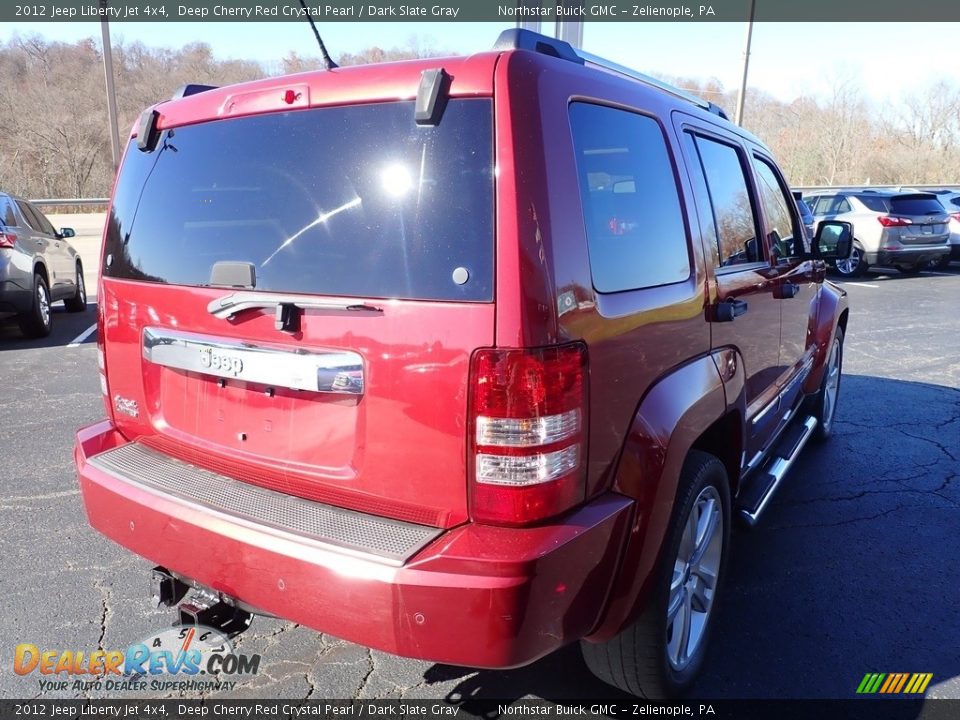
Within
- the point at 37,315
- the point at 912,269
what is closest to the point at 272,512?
the point at 37,315

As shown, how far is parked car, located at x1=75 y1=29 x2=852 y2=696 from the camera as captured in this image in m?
1.77

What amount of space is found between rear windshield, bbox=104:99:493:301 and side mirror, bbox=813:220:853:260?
3247 millimetres

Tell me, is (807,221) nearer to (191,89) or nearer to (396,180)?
(191,89)

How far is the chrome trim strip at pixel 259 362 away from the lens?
75.6 inches

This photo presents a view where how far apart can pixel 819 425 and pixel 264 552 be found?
4.27 m

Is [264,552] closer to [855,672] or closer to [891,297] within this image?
[855,672]

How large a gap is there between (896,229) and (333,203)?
50.7ft

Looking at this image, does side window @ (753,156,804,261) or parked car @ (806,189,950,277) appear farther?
parked car @ (806,189,950,277)

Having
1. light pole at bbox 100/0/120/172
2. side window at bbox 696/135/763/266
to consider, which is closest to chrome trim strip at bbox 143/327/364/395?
side window at bbox 696/135/763/266

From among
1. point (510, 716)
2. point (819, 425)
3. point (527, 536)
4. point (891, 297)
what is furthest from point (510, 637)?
point (891, 297)

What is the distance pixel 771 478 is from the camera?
3436 mm

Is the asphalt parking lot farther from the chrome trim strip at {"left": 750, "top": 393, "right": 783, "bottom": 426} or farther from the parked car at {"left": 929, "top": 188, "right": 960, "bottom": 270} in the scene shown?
the parked car at {"left": 929, "top": 188, "right": 960, "bottom": 270}

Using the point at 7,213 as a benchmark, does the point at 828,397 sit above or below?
below

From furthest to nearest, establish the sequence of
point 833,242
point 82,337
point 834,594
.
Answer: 1. point 82,337
2. point 833,242
3. point 834,594
